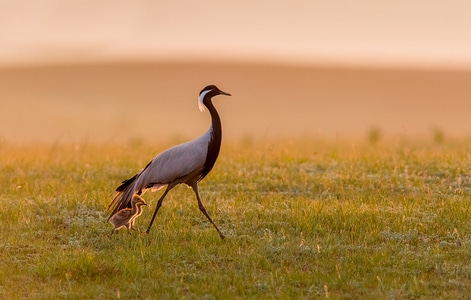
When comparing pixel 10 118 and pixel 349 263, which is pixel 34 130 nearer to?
pixel 10 118

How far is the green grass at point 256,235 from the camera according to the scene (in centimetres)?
1068

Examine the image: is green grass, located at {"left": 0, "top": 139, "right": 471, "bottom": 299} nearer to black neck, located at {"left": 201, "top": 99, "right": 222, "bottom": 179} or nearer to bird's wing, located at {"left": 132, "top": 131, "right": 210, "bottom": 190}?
bird's wing, located at {"left": 132, "top": 131, "right": 210, "bottom": 190}

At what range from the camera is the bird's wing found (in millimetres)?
12289

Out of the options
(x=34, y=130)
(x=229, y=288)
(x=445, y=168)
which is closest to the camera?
(x=229, y=288)

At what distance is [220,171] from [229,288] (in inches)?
297

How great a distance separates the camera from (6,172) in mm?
18438

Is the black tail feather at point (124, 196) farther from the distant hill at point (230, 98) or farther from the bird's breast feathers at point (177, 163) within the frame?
the distant hill at point (230, 98)

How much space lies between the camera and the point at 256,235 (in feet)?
41.8

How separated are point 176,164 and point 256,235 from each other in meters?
1.49

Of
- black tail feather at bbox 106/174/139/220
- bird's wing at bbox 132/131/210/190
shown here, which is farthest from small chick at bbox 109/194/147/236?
bird's wing at bbox 132/131/210/190

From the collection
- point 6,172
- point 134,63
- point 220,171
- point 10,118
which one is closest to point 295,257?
point 220,171

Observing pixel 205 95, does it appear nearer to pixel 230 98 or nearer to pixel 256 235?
pixel 256 235

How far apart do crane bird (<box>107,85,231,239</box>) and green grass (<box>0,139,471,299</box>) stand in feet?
2.17

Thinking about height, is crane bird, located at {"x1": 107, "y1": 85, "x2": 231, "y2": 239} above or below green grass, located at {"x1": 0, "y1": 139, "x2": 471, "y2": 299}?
above
